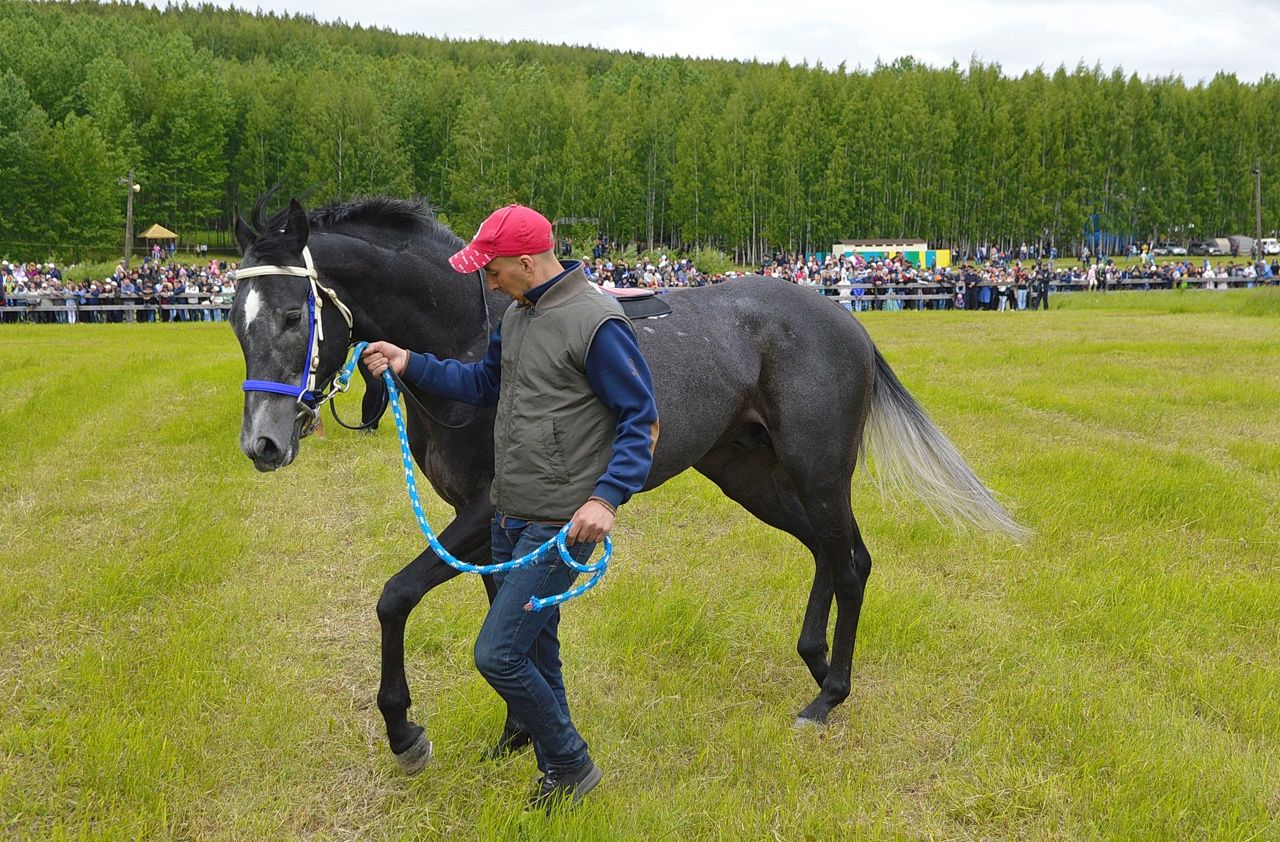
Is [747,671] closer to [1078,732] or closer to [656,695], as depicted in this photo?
[656,695]

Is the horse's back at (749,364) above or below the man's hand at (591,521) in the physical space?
above

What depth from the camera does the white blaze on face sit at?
3600mm

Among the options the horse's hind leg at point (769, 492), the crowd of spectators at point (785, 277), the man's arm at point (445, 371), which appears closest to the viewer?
the man's arm at point (445, 371)

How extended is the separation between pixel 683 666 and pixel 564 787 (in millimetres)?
1531

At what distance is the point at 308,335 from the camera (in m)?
3.69

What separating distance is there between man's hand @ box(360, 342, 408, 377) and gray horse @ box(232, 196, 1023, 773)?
25cm

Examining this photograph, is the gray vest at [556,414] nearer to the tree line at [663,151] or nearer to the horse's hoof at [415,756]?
the horse's hoof at [415,756]

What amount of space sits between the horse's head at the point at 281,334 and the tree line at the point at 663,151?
6455 cm

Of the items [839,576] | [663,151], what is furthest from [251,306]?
[663,151]

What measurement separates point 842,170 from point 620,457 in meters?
79.5

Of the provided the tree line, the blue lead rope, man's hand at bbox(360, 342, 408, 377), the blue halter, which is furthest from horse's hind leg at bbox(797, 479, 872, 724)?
the tree line

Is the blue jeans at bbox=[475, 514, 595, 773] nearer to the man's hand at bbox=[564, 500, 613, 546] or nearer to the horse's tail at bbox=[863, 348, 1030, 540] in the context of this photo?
the man's hand at bbox=[564, 500, 613, 546]

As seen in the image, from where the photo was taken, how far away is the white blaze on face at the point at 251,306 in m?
3.60

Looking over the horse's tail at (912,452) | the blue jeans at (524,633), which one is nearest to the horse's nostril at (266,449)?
the blue jeans at (524,633)
